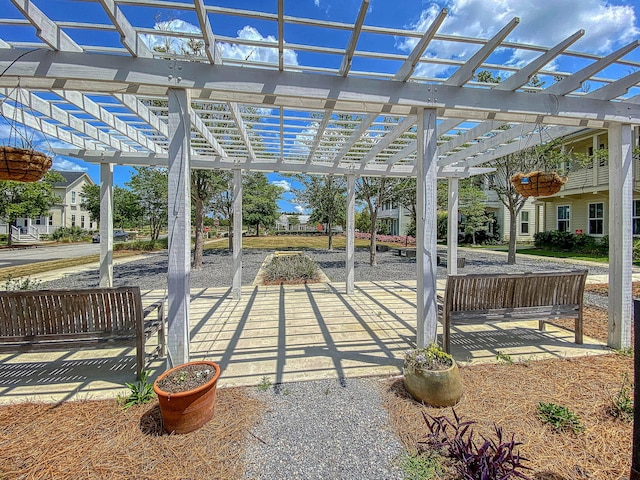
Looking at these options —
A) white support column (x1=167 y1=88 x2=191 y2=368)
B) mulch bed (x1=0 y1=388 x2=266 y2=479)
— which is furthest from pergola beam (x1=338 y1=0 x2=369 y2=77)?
mulch bed (x1=0 y1=388 x2=266 y2=479)

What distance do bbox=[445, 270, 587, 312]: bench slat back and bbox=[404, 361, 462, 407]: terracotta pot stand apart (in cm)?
110

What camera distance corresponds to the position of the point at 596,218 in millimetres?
14727

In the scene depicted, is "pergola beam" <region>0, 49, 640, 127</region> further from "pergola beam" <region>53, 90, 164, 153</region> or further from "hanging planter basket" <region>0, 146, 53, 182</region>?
"pergola beam" <region>53, 90, 164, 153</region>

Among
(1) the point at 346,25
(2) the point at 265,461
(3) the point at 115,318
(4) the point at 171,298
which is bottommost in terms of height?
(2) the point at 265,461

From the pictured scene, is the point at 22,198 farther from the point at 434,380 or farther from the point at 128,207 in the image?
the point at 434,380

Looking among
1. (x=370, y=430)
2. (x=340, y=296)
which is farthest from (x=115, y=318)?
(x=340, y=296)

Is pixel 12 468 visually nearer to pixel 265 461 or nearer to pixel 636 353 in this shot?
pixel 265 461

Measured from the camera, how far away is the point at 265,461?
78.7 inches

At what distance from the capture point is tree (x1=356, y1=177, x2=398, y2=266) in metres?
11.5

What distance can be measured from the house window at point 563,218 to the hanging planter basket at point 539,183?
16390 millimetres

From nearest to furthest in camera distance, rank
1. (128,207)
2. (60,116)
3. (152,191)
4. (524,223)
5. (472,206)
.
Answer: (60,116) < (472,206) < (152,191) < (128,207) < (524,223)

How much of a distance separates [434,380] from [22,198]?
2832cm

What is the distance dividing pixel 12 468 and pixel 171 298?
1468mm

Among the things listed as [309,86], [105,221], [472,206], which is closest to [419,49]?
[309,86]
